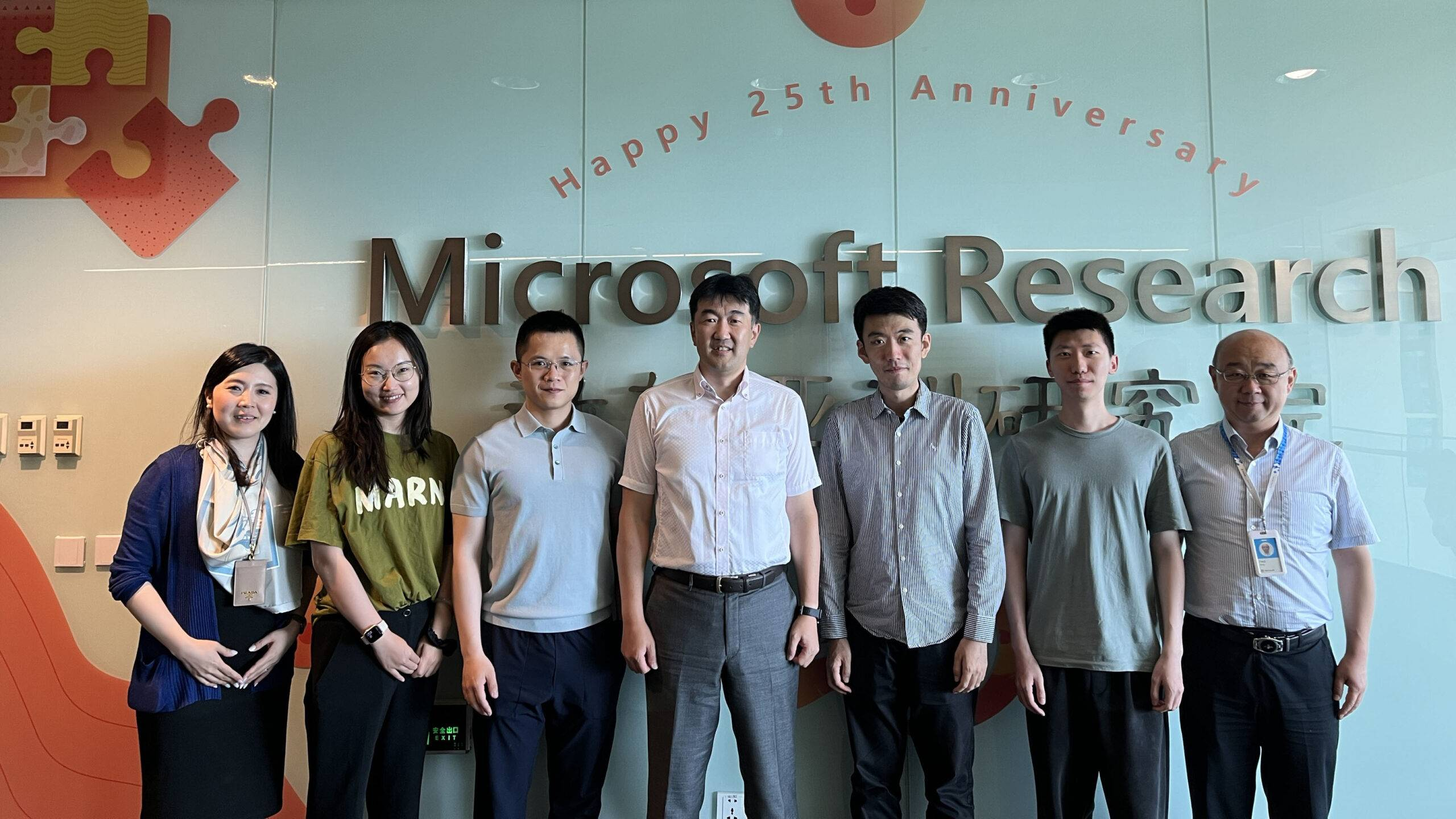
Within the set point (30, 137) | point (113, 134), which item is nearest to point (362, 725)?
point (113, 134)

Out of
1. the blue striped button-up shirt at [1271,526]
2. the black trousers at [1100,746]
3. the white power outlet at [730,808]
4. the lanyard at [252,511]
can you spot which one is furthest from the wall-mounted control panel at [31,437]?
the blue striped button-up shirt at [1271,526]

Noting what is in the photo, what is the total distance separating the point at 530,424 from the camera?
7.30ft

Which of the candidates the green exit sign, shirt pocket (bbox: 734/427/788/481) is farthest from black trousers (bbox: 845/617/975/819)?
the green exit sign

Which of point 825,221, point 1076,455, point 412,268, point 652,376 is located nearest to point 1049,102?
point 825,221

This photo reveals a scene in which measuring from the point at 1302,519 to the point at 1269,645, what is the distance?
38 cm

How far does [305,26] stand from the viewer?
2709 mm

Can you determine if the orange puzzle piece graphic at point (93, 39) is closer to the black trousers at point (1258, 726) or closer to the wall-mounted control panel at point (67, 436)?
the wall-mounted control panel at point (67, 436)

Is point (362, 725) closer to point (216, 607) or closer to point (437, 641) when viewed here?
point (437, 641)

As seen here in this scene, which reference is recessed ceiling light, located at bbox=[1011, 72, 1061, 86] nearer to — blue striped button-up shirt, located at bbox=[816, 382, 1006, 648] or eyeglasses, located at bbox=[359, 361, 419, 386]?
blue striped button-up shirt, located at bbox=[816, 382, 1006, 648]

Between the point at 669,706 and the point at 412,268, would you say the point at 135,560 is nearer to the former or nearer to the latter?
the point at 412,268

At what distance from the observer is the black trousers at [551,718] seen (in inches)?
84.1

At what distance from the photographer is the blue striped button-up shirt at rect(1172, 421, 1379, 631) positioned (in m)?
2.14

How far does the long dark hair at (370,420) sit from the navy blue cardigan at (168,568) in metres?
0.40

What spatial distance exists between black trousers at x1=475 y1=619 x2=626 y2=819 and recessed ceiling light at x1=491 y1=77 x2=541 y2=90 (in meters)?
1.82
